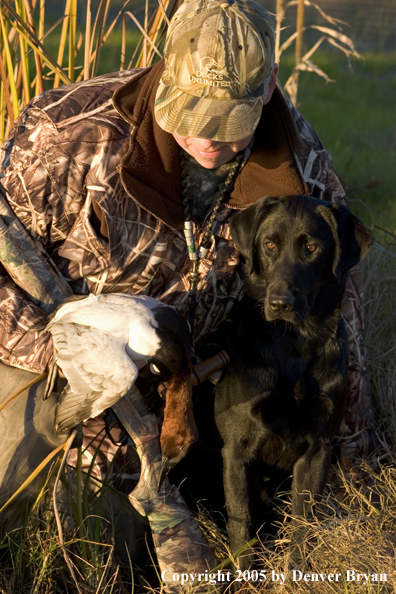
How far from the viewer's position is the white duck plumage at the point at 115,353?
2268 millimetres

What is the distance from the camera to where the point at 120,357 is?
2.25 metres

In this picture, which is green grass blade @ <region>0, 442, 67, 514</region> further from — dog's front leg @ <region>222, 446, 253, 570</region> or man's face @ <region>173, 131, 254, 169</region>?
man's face @ <region>173, 131, 254, 169</region>

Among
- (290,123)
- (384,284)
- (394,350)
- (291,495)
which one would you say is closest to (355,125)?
(384,284)

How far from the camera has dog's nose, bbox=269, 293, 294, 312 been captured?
2.48 m

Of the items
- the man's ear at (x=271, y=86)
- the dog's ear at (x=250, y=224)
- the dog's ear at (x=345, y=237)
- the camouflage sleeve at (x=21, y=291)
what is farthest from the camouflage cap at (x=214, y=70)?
the camouflage sleeve at (x=21, y=291)

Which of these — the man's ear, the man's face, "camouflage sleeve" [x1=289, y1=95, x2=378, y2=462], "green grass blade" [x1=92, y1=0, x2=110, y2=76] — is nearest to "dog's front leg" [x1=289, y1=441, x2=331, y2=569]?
"camouflage sleeve" [x1=289, y1=95, x2=378, y2=462]

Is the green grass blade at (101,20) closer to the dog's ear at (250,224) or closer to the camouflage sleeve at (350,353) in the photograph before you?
the camouflage sleeve at (350,353)

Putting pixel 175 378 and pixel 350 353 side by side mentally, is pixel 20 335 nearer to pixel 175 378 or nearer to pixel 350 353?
pixel 175 378

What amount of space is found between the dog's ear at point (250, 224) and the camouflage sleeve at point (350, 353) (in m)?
0.38

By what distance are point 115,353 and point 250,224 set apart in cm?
80

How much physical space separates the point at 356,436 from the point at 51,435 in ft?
4.36

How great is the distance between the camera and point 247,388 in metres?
2.64

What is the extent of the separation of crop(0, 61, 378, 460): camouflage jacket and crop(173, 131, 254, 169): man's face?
0.11 m

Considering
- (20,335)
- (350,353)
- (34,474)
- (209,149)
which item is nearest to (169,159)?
(209,149)
